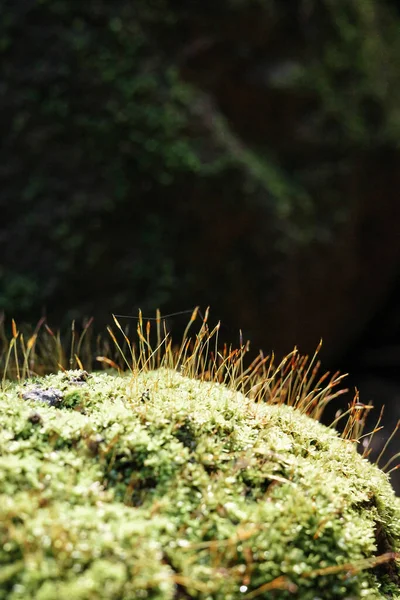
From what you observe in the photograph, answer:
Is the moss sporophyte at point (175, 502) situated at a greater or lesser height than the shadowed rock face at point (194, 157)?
lesser

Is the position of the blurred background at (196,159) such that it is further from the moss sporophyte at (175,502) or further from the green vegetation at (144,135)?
the moss sporophyte at (175,502)

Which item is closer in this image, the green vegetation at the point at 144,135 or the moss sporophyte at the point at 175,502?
the moss sporophyte at the point at 175,502

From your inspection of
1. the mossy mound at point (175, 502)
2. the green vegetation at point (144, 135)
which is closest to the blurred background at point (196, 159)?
the green vegetation at point (144, 135)

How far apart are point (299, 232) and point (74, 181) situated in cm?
200

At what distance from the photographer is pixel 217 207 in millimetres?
4398

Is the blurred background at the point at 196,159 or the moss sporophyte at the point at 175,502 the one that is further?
the blurred background at the point at 196,159

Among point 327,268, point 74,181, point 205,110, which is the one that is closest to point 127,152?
point 74,181

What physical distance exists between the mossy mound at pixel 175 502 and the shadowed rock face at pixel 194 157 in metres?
2.47

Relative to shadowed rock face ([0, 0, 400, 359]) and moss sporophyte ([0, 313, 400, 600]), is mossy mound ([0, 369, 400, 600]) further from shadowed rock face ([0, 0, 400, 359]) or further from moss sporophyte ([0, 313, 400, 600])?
shadowed rock face ([0, 0, 400, 359])

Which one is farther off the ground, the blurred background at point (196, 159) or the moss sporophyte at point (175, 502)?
the blurred background at point (196, 159)

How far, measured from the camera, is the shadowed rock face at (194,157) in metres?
4.22

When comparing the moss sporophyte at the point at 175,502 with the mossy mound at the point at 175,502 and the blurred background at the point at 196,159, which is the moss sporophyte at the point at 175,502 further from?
the blurred background at the point at 196,159

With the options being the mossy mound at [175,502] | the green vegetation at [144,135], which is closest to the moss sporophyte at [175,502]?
the mossy mound at [175,502]

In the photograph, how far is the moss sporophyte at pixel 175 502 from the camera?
1199mm
